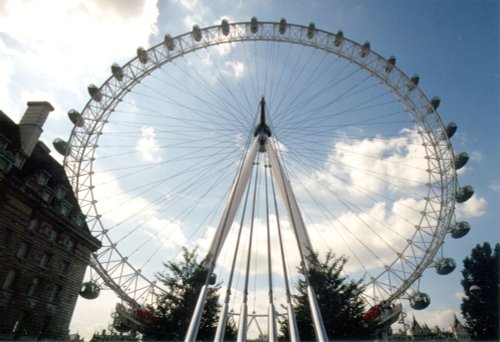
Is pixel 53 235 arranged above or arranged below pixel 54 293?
above

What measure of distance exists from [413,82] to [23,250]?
40053 millimetres

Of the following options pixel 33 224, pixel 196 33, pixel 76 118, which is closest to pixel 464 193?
pixel 196 33

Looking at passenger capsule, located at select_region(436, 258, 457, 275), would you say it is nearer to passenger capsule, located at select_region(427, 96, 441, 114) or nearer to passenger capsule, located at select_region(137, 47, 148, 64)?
passenger capsule, located at select_region(427, 96, 441, 114)

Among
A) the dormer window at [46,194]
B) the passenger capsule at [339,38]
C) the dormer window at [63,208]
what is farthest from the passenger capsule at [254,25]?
the dormer window at [63,208]

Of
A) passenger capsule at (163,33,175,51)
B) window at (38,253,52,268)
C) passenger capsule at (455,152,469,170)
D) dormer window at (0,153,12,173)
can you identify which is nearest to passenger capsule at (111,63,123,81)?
passenger capsule at (163,33,175,51)

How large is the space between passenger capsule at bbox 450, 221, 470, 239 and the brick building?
122 feet

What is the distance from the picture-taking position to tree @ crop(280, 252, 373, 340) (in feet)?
70.4

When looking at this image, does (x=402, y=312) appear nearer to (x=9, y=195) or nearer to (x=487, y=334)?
(x=487, y=334)

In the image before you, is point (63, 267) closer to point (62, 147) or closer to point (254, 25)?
point (62, 147)

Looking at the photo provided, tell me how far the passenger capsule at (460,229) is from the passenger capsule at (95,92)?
41088 mm

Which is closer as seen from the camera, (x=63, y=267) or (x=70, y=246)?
(x=63, y=267)

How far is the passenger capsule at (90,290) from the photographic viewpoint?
29.9 metres

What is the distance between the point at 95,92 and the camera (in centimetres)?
3562

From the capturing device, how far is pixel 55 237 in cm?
2681
